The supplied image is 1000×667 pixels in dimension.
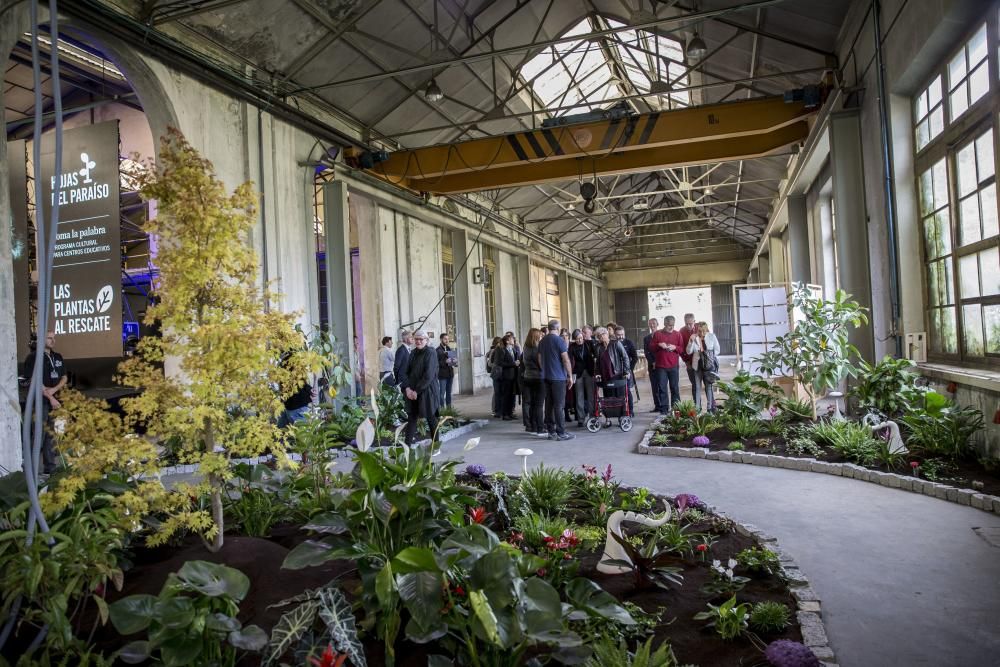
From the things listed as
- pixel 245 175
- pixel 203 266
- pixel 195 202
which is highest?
pixel 245 175

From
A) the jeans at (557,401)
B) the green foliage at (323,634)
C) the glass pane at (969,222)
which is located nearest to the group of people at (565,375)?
the jeans at (557,401)

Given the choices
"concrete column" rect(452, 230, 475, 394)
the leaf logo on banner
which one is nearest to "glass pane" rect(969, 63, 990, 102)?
the leaf logo on banner

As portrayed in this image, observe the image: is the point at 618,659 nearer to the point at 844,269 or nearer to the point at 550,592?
the point at 550,592

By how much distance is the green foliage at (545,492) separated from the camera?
13.8ft

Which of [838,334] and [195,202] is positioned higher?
[195,202]

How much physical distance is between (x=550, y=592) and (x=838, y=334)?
6.17 metres

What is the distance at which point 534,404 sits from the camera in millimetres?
8812

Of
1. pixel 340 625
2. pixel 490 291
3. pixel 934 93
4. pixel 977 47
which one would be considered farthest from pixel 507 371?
pixel 340 625

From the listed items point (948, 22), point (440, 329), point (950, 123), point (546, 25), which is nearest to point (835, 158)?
point (950, 123)

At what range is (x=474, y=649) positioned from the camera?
213cm

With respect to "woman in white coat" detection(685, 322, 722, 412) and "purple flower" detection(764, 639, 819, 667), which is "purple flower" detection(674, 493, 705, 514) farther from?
"woman in white coat" detection(685, 322, 722, 412)

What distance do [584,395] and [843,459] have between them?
425cm

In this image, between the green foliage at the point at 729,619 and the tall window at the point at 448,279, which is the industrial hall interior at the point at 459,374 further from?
the tall window at the point at 448,279

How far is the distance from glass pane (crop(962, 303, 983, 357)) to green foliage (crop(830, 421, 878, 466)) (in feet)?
3.97
